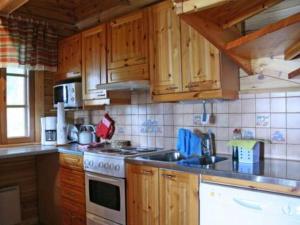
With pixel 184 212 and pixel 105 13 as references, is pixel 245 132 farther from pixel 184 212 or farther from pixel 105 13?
pixel 105 13

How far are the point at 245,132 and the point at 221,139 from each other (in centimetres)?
21

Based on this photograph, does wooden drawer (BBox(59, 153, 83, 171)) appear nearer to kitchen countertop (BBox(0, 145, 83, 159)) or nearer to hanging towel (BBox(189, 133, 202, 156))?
kitchen countertop (BBox(0, 145, 83, 159))

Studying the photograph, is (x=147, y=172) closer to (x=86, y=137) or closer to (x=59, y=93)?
(x=86, y=137)

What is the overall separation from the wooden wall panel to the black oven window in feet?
3.97

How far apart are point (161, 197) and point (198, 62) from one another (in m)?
1.00

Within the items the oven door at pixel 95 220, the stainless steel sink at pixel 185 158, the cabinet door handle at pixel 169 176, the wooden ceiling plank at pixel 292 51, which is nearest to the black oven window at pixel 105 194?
the oven door at pixel 95 220

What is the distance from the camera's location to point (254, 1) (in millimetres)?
1647

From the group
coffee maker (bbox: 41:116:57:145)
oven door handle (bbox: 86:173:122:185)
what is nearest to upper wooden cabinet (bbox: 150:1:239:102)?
oven door handle (bbox: 86:173:122:185)

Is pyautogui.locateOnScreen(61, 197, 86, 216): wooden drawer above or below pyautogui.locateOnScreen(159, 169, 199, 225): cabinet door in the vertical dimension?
below

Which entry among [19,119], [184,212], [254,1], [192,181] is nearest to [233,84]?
[254,1]

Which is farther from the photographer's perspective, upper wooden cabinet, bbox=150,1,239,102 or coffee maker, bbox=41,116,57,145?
coffee maker, bbox=41,116,57,145

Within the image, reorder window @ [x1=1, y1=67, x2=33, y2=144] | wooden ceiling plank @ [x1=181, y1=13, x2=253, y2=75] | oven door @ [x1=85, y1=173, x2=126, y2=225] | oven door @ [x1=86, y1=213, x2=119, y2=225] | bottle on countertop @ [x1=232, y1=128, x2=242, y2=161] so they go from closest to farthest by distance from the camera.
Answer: wooden ceiling plank @ [x1=181, y1=13, x2=253, y2=75] < bottle on countertop @ [x1=232, y1=128, x2=242, y2=161] < oven door @ [x1=85, y1=173, x2=126, y2=225] < oven door @ [x1=86, y1=213, x2=119, y2=225] < window @ [x1=1, y1=67, x2=33, y2=144]

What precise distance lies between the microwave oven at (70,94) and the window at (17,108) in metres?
0.50

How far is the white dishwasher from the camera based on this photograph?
4.64 feet
